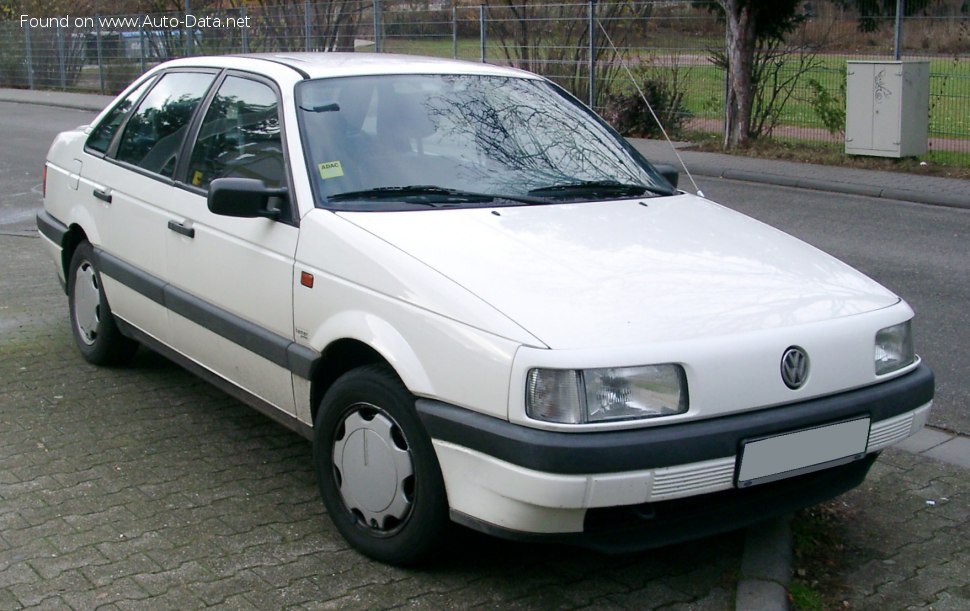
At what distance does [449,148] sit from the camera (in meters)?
4.64

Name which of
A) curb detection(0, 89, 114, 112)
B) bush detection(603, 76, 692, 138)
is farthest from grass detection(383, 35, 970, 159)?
curb detection(0, 89, 114, 112)

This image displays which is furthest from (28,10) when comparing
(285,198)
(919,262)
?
(285,198)

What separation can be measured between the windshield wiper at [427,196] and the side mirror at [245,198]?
0.72 ft

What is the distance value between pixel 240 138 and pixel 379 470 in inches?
70.6

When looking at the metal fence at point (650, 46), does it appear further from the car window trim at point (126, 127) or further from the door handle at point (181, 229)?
the door handle at point (181, 229)

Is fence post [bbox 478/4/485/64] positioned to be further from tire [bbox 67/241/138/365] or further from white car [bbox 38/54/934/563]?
white car [bbox 38/54/934/563]

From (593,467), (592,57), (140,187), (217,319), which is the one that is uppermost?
(592,57)

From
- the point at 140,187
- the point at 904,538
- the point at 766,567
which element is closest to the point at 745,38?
the point at 140,187

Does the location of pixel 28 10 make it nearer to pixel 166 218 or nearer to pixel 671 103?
pixel 671 103

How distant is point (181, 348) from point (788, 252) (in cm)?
266

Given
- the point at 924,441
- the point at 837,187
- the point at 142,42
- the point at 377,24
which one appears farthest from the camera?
the point at 142,42

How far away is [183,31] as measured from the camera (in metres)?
30.4

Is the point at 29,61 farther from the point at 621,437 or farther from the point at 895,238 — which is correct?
the point at 621,437

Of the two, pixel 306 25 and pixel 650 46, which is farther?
pixel 306 25
